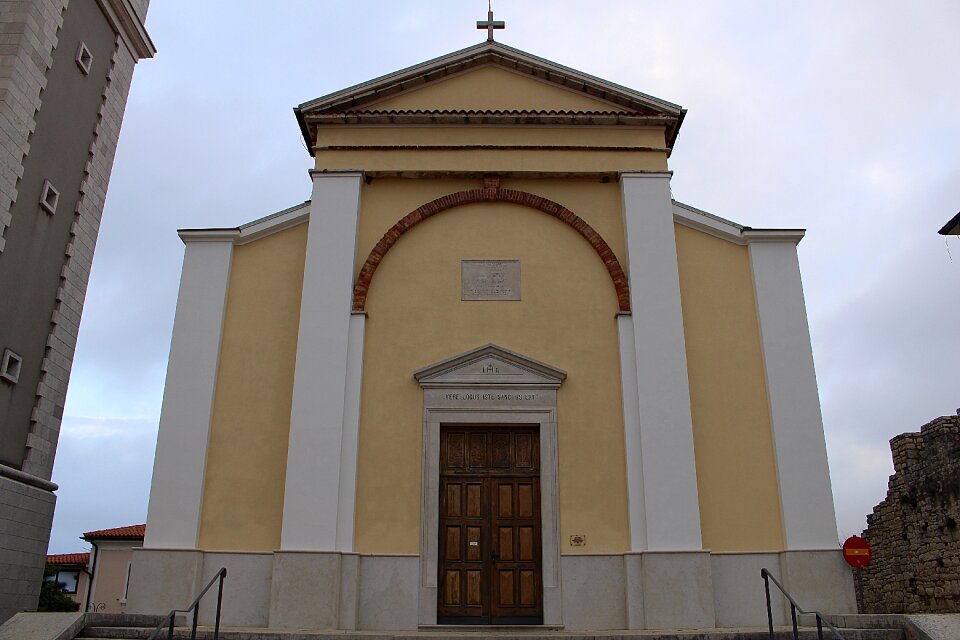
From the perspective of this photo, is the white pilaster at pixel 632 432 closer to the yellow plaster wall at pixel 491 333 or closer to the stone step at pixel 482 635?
the yellow plaster wall at pixel 491 333

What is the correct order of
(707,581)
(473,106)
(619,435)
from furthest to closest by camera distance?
1. (473,106)
2. (619,435)
3. (707,581)

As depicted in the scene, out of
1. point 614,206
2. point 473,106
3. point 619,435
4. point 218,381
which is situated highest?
point 473,106

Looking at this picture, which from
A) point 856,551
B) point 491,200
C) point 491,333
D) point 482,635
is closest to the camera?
point 482,635

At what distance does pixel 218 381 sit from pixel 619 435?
641cm

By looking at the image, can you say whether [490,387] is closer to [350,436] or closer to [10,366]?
[350,436]

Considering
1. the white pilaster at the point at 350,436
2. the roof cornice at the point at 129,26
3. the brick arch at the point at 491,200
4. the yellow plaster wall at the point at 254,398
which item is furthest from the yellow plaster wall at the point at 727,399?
the roof cornice at the point at 129,26

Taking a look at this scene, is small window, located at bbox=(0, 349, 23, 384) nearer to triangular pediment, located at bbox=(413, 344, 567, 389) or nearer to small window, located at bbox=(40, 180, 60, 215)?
small window, located at bbox=(40, 180, 60, 215)

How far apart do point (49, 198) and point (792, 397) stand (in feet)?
42.2

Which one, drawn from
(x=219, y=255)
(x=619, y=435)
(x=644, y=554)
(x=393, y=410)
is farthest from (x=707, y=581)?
(x=219, y=255)

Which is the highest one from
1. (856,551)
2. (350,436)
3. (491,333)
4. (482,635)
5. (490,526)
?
(491,333)

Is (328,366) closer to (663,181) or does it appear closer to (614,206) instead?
(614,206)

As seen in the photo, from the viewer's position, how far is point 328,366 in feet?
41.7

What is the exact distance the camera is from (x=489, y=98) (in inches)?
576

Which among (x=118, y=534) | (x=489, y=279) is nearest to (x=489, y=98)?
(x=489, y=279)
